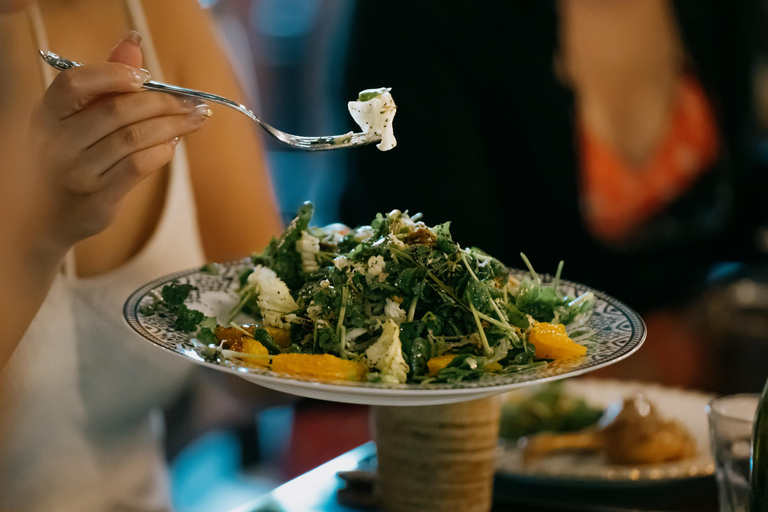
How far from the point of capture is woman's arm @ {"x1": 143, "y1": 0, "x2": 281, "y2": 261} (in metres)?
2.19

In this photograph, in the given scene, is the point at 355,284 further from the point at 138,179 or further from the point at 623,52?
the point at 623,52

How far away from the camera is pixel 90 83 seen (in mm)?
957

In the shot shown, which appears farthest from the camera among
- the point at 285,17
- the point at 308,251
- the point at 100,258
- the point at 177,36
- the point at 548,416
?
the point at 285,17

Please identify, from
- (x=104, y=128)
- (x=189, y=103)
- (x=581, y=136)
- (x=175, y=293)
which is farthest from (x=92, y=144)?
(x=581, y=136)

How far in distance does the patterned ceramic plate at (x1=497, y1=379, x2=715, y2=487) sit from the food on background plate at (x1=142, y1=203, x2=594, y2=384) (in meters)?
0.35

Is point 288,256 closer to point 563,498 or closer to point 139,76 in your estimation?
point 139,76

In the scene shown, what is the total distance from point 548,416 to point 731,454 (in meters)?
0.56

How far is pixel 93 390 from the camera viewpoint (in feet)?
6.66

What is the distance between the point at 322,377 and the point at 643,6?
13.6 ft

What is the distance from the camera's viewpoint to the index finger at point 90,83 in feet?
3.14

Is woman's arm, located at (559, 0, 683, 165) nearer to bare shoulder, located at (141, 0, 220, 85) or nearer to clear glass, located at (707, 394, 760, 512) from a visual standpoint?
bare shoulder, located at (141, 0, 220, 85)

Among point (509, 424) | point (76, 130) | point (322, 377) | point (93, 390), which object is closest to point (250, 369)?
point (322, 377)

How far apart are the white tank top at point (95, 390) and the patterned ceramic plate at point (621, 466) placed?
1.16 metres

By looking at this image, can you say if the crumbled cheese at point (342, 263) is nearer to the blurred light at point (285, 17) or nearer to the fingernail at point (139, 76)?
the fingernail at point (139, 76)
